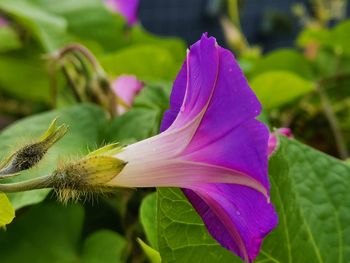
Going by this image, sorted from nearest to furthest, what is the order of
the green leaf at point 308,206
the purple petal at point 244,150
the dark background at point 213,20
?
the purple petal at point 244,150 → the green leaf at point 308,206 → the dark background at point 213,20

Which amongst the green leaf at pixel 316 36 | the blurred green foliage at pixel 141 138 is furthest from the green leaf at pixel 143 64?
the green leaf at pixel 316 36

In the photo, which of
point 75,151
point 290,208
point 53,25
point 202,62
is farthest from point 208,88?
point 53,25

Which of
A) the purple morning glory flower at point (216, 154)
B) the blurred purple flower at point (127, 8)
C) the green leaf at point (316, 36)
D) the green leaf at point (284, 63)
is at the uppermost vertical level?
the purple morning glory flower at point (216, 154)

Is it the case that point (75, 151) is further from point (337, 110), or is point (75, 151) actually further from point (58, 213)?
point (337, 110)

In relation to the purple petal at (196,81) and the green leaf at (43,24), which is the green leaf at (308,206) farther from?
the green leaf at (43,24)

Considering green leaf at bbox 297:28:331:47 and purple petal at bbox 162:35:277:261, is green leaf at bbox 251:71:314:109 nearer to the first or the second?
green leaf at bbox 297:28:331:47

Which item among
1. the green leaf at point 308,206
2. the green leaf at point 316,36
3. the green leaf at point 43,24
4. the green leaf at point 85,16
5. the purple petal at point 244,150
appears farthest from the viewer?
the green leaf at point 316,36
